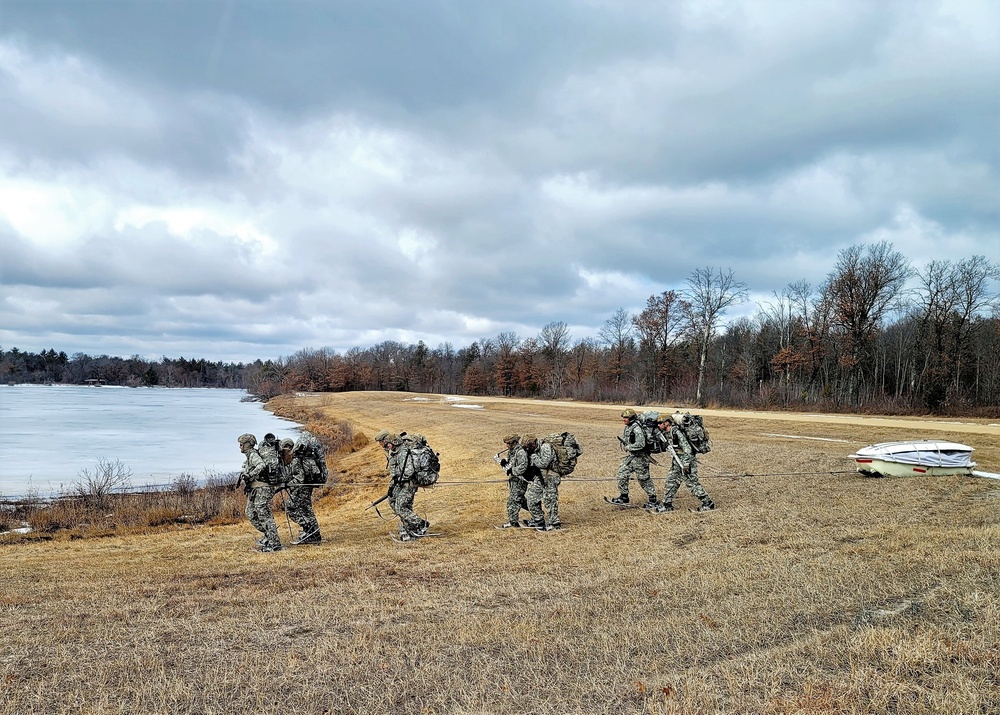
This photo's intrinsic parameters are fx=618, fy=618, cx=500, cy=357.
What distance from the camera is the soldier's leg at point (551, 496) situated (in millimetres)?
11773

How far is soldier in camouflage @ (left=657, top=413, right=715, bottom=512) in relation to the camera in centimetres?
1207

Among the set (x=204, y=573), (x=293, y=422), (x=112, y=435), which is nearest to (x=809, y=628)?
(x=204, y=573)

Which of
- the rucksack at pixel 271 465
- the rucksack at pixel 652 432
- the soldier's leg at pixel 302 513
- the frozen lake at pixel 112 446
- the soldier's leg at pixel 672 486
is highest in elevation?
the rucksack at pixel 652 432

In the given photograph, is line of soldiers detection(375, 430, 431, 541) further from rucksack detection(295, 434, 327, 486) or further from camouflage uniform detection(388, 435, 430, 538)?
rucksack detection(295, 434, 327, 486)

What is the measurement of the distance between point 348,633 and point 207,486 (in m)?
17.2

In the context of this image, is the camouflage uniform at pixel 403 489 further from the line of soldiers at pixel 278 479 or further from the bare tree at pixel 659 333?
the bare tree at pixel 659 333

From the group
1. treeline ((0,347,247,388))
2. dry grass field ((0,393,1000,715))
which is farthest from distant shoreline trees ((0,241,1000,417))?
treeline ((0,347,247,388))

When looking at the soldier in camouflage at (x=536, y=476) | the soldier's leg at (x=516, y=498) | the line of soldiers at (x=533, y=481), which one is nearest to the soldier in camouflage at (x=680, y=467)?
the line of soldiers at (x=533, y=481)

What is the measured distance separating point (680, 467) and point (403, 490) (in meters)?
5.40

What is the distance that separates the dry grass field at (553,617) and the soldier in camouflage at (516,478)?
60 cm

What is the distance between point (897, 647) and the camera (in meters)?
5.04

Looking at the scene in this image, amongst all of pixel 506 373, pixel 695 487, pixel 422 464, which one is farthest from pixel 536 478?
pixel 506 373

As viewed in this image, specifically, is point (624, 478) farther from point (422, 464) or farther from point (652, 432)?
point (422, 464)

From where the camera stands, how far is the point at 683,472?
12133 mm
